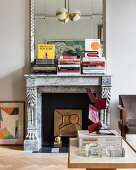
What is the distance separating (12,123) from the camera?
3697 millimetres

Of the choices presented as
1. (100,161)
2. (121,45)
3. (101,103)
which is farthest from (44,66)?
(100,161)

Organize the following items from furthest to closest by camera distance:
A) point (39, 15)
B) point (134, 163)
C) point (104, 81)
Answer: point (39, 15), point (104, 81), point (134, 163)

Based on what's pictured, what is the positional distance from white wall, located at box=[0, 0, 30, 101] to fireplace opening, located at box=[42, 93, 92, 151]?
1.51 ft

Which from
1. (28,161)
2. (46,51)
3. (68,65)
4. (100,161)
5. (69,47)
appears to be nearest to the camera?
(100,161)

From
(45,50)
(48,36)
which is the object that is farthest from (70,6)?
(45,50)

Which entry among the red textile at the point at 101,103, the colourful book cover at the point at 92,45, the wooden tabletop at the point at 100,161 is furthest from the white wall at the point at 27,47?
the wooden tabletop at the point at 100,161

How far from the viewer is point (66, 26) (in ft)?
12.1

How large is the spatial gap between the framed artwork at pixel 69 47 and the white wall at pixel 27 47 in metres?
0.42

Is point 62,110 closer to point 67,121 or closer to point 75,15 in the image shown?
point 67,121

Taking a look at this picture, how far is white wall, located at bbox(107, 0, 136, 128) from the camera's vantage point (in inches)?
148

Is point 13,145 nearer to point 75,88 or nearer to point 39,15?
point 75,88

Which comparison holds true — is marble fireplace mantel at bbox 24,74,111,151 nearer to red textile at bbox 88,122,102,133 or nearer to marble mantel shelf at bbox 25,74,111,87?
marble mantel shelf at bbox 25,74,111,87

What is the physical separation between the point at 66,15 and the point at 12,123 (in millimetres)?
1830

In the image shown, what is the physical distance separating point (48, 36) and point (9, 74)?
0.85m
